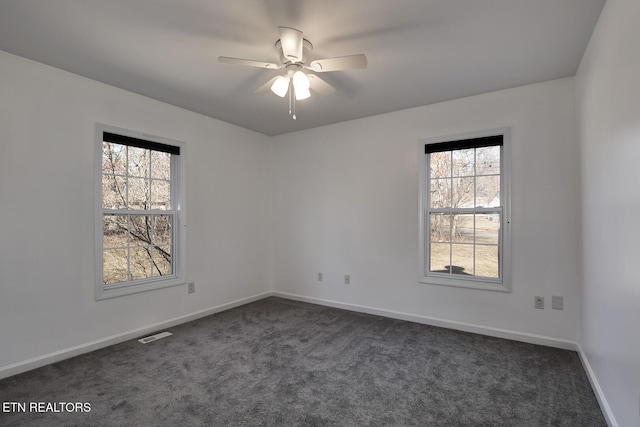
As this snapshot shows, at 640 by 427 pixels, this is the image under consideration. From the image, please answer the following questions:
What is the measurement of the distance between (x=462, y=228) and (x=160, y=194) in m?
3.55

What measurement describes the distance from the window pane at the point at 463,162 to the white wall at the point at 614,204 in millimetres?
1080

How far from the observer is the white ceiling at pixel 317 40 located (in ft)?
6.40

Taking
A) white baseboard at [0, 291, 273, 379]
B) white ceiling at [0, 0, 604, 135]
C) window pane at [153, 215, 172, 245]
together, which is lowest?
white baseboard at [0, 291, 273, 379]

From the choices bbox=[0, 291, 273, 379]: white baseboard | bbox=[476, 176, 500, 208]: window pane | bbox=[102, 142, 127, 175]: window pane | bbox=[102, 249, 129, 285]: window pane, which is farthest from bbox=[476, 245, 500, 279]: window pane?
bbox=[102, 142, 127, 175]: window pane

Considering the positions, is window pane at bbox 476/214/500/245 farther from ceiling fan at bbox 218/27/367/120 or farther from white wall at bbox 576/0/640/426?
ceiling fan at bbox 218/27/367/120

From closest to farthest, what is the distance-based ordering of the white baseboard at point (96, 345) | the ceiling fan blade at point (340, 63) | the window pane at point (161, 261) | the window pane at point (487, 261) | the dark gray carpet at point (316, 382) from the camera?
the dark gray carpet at point (316, 382) → the ceiling fan blade at point (340, 63) → the white baseboard at point (96, 345) → the window pane at point (487, 261) → the window pane at point (161, 261)

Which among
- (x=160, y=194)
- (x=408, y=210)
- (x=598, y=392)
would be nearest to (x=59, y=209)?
(x=160, y=194)

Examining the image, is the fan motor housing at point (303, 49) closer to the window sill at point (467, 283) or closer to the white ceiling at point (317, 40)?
the white ceiling at point (317, 40)

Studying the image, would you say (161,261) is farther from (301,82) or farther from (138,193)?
(301,82)

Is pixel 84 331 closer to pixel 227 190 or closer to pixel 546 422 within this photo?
pixel 227 190

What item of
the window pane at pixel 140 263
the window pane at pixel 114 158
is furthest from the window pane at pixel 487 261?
the window pane at pixel 114 158

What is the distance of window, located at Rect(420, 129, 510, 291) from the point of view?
3.30 meters

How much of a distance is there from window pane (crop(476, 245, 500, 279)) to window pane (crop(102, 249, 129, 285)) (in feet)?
12.6

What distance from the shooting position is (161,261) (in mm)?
3645
